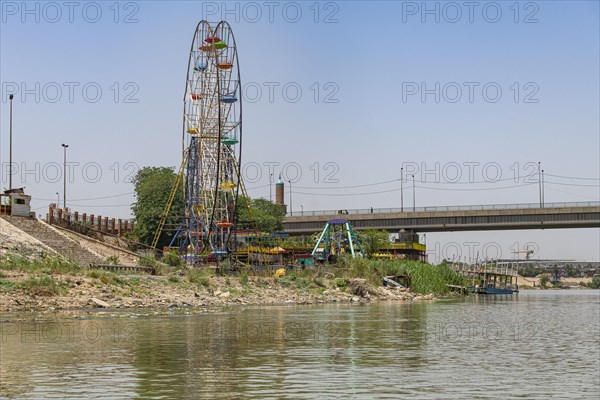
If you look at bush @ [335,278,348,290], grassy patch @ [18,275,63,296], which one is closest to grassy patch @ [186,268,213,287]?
bush @ [335,278,348,290]

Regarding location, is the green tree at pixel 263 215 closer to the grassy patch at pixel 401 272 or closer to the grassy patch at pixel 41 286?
the grassy patch at pixel 401 272

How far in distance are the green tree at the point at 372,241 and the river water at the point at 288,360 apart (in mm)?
69377

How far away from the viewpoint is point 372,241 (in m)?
110

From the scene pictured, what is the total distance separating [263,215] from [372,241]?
948 inches

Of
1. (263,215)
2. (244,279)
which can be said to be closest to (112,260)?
(244,279)

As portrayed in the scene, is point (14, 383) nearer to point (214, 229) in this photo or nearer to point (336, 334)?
point (336, 334)

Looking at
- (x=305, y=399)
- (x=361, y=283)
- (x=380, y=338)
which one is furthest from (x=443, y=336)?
(x=361, y=283)

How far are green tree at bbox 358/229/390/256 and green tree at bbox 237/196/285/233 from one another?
14572 mm

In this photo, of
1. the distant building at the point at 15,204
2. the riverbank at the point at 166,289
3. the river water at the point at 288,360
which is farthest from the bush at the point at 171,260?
the river water at the point at 288,360

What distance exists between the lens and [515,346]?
26766mm

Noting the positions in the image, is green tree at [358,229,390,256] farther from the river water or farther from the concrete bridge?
the river water

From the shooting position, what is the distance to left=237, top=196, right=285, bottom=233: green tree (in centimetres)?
11138

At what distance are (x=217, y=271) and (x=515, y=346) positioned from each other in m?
39.7

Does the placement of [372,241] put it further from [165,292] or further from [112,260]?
[165,292]
